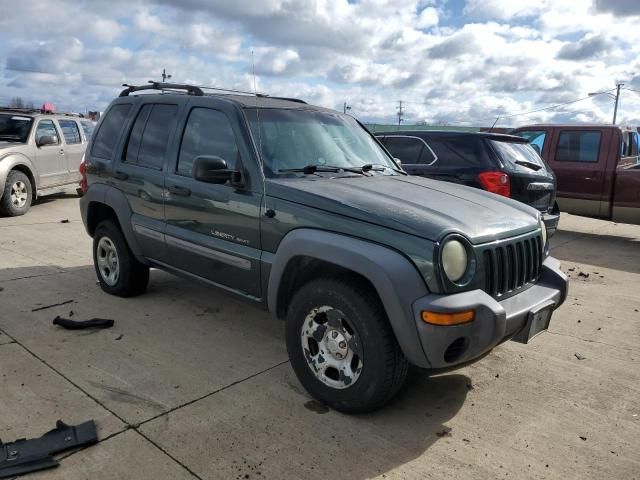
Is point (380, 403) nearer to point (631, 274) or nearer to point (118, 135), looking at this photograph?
point (118, 135)

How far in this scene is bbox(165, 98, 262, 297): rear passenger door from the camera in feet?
12.0

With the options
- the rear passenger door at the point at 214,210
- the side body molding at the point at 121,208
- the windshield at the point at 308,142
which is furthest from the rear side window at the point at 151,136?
the windshield at the point at 308,142

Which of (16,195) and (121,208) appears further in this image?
(16,195)

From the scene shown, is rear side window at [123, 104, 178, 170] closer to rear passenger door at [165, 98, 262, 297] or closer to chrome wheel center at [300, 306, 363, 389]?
rear passenger door at [165, 98, 262, 297]

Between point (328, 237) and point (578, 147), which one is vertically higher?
point (578, 147)

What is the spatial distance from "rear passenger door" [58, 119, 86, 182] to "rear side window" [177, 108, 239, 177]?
7.77 meters

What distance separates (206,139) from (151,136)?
0.80 meters

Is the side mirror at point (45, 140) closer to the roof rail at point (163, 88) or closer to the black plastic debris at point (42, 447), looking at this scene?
the roof rail at point (163, 88)

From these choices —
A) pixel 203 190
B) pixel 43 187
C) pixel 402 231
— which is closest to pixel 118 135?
pixel 203 190

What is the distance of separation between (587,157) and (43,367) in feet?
30.0

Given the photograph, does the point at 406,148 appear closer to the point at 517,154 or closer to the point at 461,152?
the point at 461,152

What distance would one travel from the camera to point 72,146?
1104 centimetres

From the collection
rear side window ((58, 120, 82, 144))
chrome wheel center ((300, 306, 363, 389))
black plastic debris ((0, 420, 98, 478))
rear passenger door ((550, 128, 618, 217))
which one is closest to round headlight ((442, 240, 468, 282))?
chrome wheel center ((300, 306, 363, 389))

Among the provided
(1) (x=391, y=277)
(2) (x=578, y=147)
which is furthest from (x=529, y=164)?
(1) (x=391, y=277)
